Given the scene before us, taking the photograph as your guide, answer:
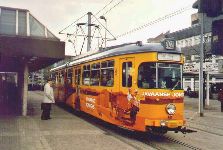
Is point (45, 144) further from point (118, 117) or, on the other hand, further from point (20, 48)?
point (20, 48)

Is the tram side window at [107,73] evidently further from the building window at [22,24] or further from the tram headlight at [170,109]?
the building window at [22,24]

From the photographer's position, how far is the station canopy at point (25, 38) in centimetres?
1556

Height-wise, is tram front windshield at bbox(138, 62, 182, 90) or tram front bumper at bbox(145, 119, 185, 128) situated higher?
tram front windshield at bbox(138, 62, 182, 90)

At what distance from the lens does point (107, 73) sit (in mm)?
14125

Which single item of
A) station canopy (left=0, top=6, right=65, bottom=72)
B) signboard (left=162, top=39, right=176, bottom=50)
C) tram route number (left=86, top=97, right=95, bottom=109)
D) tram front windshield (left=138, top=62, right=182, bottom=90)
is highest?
station canopy (left=0, top=6, right=65, bottom=72)

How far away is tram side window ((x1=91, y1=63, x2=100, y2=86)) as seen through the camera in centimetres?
1530

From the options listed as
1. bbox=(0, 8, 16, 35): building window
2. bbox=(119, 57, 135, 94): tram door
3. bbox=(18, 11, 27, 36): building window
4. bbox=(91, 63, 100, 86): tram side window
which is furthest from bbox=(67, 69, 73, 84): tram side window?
bbox=(119, 57, 135, 94): tram door

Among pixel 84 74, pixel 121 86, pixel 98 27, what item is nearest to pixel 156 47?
pixel 121 86

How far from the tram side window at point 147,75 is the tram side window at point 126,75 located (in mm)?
479

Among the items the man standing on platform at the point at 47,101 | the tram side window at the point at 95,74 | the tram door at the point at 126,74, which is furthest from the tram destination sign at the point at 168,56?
the man standing on platform at the point at 47,101

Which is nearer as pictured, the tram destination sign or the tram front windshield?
the tram front windshield

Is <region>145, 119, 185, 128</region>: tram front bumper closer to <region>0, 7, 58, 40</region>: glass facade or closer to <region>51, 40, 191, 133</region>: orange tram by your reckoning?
<region>51, 40, 191, 133</region>: orange tram

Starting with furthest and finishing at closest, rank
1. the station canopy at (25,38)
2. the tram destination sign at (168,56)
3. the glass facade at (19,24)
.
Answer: the glass facade at (19,24) → the station canopy at (25,38) → the tram destination sign at (168,56)

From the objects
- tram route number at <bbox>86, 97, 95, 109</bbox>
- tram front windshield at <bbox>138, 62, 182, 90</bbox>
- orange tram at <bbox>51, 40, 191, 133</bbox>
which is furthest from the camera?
tram route number at <bbox>86, 97, 95, 109</bbox>
